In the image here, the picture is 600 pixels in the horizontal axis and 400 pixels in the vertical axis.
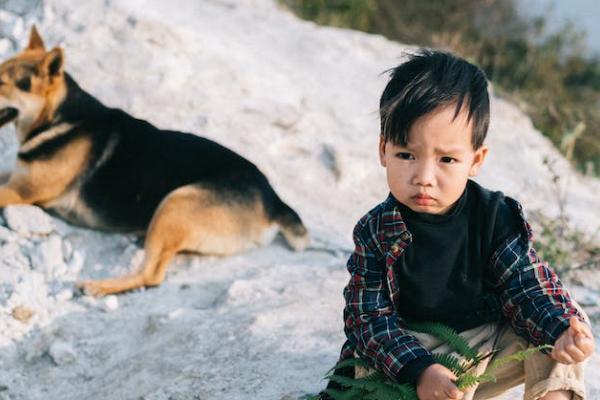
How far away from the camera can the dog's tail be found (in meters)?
5.09

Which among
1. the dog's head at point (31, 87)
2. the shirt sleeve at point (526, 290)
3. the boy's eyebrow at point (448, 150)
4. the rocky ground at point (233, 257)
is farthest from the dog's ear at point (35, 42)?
the shirt sleeve at point (526, 290)

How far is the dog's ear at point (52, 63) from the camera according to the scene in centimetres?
518

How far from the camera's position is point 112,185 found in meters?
5.28

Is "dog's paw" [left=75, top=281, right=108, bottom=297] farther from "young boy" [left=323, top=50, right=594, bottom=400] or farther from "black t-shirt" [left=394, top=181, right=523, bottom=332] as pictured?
"black t-shirt" [left=394, top=181, right=523, bottom=332]

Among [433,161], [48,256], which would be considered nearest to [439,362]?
[433,161]

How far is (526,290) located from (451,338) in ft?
0.94

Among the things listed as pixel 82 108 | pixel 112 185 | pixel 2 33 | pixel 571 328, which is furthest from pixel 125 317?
Answer: pixel 2 33

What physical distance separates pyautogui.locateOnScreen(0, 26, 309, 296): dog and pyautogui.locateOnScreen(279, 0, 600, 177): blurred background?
4845 mm

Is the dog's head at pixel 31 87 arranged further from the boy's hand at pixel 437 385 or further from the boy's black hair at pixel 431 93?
the boy's hand at pixel 437 385

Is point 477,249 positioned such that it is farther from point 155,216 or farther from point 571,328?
point 155,216

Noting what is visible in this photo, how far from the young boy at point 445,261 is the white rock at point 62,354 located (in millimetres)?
1857

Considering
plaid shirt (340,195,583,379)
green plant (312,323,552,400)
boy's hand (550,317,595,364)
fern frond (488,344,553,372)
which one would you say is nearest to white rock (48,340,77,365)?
green plant (312,323,552,400)

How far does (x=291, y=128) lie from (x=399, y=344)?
3.85m

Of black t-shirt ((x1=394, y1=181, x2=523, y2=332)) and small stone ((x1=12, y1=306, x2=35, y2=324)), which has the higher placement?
black t-shirt ((x1=394, y1=181, x2=523, y2=332))
